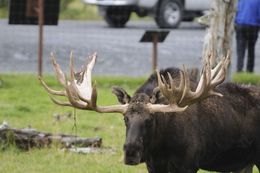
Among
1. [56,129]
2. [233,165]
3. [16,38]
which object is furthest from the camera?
[16,38]

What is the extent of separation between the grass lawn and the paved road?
2675mm

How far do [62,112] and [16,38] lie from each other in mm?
10584

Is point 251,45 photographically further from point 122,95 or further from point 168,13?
point 122,95

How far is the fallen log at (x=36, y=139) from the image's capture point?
1138 cm

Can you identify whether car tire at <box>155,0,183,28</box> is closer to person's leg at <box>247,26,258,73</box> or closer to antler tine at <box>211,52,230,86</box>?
person's leg at <box>247,26,258,73</box>

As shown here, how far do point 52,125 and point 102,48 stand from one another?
1009 centimetres

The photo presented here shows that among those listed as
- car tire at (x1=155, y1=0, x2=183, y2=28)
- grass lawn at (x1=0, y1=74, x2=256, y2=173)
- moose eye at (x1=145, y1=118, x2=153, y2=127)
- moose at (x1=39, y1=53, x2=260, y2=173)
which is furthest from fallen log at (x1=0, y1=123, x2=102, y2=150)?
car tire at (x1=155, y1=0, x2=183, y2=28)

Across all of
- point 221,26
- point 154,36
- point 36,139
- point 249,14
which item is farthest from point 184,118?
point 249,14

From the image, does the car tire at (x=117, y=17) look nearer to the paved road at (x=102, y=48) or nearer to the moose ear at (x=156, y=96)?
the paved road at (x=102, y=48)

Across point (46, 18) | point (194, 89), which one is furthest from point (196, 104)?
point (46, 18)

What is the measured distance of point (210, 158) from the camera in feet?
29.3

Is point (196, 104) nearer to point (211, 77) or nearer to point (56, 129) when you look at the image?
point (211, 77)

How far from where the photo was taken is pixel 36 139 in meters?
11.5

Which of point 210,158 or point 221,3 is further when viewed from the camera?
point 221,3
